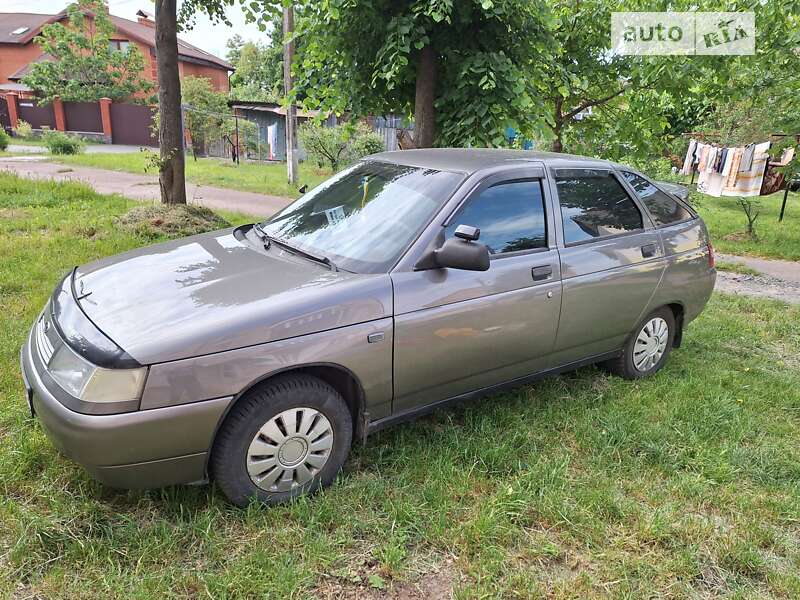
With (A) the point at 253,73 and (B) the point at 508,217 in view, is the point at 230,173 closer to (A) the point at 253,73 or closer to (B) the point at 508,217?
(B) the point at 508,217

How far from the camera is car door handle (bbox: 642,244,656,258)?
4.07m

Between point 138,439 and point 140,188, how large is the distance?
38.3ft

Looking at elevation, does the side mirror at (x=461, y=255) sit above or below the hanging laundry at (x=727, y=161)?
below

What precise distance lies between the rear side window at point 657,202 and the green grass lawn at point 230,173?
10.3 m

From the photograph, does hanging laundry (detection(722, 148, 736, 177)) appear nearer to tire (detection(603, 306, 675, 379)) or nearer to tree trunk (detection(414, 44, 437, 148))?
tree trunk (detection(414, 44, 437, 148))

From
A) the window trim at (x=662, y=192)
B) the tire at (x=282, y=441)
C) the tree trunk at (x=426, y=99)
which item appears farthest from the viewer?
the tree trunk at (x=426, y=99)

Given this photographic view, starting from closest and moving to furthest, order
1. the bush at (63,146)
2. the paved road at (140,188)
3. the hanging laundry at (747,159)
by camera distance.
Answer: the paved road at (140,188), the hanging laundry at (747,159), the bush at (63,146)

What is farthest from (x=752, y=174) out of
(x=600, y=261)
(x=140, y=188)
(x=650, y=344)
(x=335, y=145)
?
(x=140, y=188)

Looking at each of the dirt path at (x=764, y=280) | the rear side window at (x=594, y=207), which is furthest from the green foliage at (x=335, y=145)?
the rear side window at (x=594, y=207)

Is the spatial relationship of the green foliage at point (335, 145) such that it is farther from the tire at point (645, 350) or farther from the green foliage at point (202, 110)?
the tire at point (645, 350)

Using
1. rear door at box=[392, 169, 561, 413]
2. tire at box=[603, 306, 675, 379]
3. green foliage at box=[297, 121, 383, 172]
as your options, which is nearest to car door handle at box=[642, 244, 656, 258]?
tire at box=[603, 306, 675, 379]

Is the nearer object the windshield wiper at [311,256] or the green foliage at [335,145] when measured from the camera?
the windshield wiper at [311,256]

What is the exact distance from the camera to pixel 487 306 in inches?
126

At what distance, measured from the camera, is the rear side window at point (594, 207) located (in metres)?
3.74
